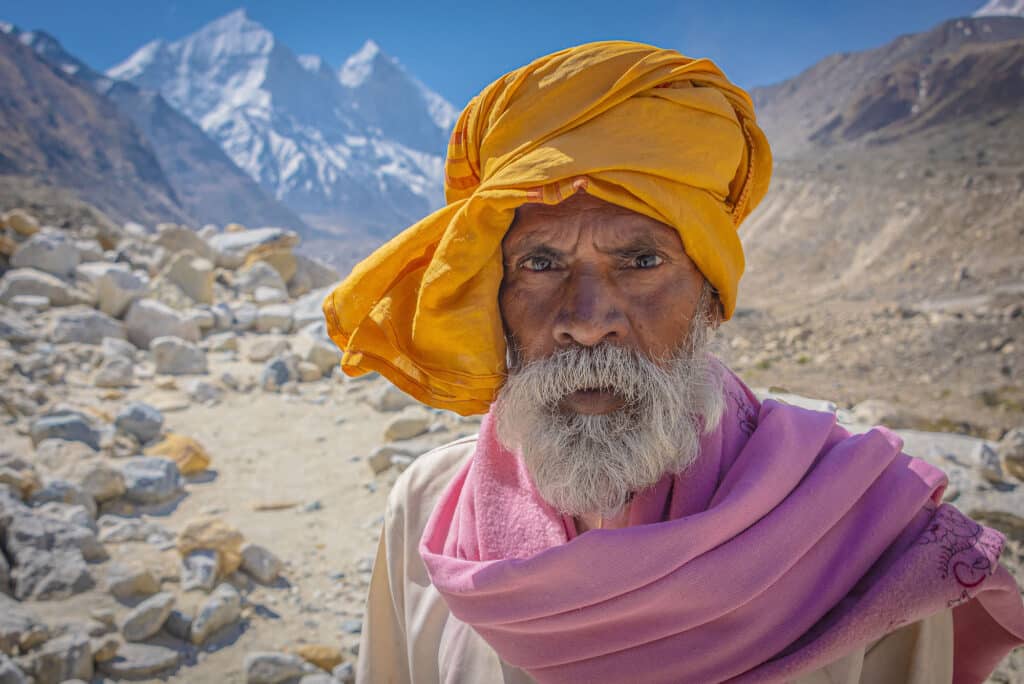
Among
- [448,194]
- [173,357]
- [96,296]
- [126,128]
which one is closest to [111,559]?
[448,194]

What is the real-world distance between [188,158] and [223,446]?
9102 centimetres

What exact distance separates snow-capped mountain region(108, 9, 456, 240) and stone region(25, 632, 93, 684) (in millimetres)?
83058

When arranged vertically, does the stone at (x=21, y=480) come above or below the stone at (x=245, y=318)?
below

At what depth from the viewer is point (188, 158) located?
265 ft

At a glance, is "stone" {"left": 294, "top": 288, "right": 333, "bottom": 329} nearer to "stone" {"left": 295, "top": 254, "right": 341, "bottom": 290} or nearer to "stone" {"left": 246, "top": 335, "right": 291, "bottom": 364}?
"stone" {"left": 246, "top": 335, "right": 291, "bottom": 364}

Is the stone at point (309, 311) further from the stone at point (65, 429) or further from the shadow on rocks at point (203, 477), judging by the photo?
the shadow on rocks at point (203, 477)

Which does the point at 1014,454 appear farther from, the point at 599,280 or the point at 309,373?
the point at 309,373

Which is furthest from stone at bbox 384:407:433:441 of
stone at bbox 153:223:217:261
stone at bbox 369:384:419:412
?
stone at bbox 153:223:217:261

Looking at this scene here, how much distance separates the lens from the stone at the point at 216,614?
2738 millimetres

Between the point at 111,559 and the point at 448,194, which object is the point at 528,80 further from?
the point at 111,559

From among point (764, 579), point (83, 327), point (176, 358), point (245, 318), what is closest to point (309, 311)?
point (245, 318)

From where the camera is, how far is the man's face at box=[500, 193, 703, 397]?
4.16 feet

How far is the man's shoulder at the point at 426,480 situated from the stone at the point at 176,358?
21.6ft

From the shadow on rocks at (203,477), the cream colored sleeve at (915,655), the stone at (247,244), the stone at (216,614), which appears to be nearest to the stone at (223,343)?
the shadow on rocks at (203,477)
